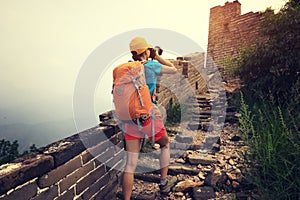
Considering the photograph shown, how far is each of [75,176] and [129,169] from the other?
54cm

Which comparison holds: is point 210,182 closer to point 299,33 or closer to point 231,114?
point 231,114

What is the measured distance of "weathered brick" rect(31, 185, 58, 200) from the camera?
1.76m

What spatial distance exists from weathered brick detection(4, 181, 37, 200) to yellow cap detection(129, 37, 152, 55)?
61.2 inches

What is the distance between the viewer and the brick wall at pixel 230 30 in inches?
390

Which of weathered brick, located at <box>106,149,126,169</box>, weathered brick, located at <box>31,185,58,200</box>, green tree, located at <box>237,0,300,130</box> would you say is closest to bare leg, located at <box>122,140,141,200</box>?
weathered brick, located at <box>106,149,126,169</box>

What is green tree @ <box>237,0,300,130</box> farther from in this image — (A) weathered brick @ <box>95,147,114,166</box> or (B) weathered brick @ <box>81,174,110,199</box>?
(B) weathered brick @ <box>81,174,110,199</box>

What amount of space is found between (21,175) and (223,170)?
2.56 meters

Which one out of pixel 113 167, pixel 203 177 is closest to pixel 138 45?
pixel 113 167

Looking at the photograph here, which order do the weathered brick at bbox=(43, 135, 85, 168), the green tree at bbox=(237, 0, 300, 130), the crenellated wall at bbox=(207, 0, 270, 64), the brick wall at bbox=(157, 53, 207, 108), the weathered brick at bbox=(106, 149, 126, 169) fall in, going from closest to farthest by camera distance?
the weathered brick at bbox=(43, 135, 85, 168)
the weathered brick at bbox=(106, 149, 126, 169)
the green tree at bbox=(237, 0, 300, 130)
the brick wall at bbox=(157, 53, 207, 108)
the crenellated wall at bbox=(207, 0, 270, 64)

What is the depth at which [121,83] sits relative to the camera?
2.14 m

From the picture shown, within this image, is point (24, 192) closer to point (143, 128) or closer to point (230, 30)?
point (143, 128)

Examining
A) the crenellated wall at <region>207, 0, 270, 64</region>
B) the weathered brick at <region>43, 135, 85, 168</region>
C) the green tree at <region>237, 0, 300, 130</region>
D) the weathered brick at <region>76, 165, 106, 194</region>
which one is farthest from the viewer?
the crenellated wall at <region>207, 0, 270, 64</region>

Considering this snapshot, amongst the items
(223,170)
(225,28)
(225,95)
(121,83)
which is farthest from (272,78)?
(225,28)

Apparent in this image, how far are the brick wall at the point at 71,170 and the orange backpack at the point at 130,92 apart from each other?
0.58 m
